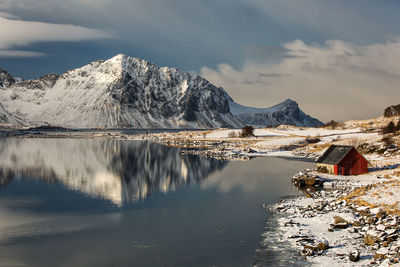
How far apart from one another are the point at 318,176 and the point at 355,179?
15.1 feet

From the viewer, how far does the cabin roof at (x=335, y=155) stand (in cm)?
4973

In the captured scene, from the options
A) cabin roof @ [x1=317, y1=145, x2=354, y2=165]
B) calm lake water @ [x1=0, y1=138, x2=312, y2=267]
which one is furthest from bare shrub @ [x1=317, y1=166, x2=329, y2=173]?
calm lake water @ [x1=0, y1=138, x2=312, y2=267]

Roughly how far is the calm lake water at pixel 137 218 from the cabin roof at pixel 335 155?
227 inches

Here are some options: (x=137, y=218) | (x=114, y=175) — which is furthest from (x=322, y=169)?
(x=137, y=218)

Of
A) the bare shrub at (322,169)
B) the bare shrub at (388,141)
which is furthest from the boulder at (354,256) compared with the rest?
the bare shrub at (388,141)

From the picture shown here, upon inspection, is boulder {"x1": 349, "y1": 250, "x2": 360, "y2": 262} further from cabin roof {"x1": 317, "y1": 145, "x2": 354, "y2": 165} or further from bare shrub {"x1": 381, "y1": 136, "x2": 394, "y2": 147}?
bare shrub {"x1": 381, "y1": 136, "x2": 394, "y2": 147}

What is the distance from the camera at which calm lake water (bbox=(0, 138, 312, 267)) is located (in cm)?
2058

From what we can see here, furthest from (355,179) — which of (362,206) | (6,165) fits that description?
(6,165)

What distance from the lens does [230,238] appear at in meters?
23.7

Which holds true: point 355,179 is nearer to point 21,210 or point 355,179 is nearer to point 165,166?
point 165,166

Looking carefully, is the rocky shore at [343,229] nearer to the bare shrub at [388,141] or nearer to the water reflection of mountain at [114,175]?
the water reflection of mountain at [114,175]

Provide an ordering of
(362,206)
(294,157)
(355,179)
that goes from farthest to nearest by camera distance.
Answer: (294,157), (355,179), (362,206)

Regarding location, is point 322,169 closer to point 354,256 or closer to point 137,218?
point 137,218

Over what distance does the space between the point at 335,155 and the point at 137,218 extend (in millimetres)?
33466
